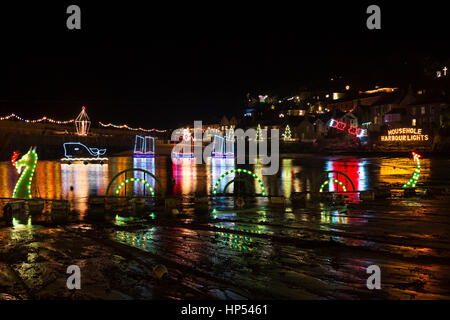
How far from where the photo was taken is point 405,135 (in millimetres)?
51781

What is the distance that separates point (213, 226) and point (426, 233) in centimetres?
490

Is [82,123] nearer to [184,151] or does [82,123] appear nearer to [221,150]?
[184,151]

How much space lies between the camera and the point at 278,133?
8638 centimetres

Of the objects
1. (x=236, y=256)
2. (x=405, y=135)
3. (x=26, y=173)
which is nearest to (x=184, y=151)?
(x=405, y=135)

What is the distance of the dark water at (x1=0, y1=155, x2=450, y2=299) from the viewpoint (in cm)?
560

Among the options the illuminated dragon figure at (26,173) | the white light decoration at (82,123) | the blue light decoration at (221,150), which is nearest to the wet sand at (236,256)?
the illuminated dragon figure at (26,173)

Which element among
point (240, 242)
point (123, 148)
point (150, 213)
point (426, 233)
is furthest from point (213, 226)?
point (123, 148)

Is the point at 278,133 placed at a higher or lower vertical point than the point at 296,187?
higher

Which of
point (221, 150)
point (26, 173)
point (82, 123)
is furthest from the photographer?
point (82, 123)

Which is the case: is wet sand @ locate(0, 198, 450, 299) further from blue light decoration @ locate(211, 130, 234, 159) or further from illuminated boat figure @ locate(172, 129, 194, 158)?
illuminated boat figure @ locate(172, 129, 194, 158)

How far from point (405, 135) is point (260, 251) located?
49.9 metres

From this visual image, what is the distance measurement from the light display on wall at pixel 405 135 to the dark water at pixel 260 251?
136ft
